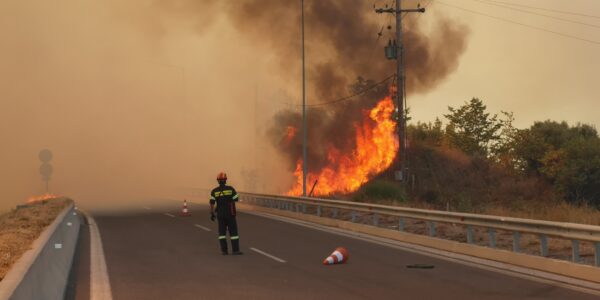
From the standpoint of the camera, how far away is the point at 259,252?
14.4 meters

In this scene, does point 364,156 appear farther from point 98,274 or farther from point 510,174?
point 98,274

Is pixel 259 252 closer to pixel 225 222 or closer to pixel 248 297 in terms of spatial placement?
pixel 225 222

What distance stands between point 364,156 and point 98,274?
32.5 m

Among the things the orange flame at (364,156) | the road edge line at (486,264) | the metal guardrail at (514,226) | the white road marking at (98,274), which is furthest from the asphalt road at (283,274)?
the orange flame at (364,156)

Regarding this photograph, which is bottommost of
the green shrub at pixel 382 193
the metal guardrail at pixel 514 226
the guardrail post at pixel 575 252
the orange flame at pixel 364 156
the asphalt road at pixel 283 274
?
the asphalt road at pixel 283 274

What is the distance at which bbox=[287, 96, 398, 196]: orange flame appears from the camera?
41.1 meters

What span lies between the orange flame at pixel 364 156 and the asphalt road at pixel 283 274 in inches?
931

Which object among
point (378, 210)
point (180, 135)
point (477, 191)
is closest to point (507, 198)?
point (477, 191)

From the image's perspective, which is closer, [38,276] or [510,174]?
[38,276]

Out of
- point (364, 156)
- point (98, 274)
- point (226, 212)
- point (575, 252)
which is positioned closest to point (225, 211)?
point (226, 212)

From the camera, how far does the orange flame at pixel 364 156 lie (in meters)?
41.1

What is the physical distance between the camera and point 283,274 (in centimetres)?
1112

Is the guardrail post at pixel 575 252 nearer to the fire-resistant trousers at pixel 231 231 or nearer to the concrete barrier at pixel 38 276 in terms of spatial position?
the fire-resistant trousers at pixel 231 231

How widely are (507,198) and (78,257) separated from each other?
1331 inches
